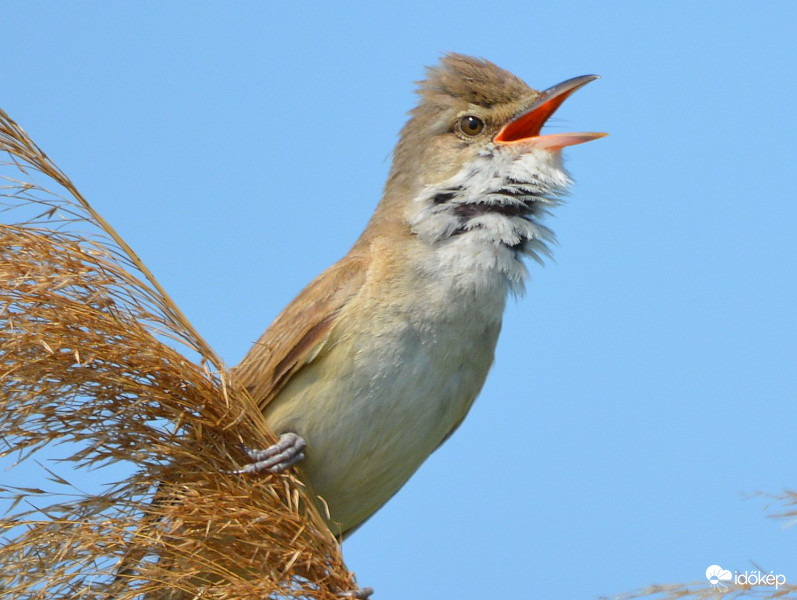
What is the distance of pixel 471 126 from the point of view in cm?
394

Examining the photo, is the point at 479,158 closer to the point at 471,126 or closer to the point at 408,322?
the point at 471,126

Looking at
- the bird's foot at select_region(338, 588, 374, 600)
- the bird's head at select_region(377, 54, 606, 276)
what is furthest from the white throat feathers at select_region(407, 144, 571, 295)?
the bird's foot at select_region(338, 588, 374, 600)

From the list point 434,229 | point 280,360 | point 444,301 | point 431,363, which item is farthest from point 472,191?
point 280,360

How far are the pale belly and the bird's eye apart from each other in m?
0.86

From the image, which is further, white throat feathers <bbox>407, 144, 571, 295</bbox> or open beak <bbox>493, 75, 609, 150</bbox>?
open beak <bbox>493, 75, 609, 150</bbox>

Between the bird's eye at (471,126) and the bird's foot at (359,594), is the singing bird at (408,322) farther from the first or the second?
the bird's foot at (359,594)

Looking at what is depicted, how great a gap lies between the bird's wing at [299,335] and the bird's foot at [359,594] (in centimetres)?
93

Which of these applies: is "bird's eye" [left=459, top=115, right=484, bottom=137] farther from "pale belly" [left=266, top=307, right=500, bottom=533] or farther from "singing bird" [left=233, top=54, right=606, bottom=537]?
"pale belly" [left=266, top=307, right=500, bottom=533]

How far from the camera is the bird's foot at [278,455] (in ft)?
9.26

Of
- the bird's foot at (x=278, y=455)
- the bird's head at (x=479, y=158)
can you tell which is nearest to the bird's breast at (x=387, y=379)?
the bird's foot at (x=278, y=455)

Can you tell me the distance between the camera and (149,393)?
2.60 m

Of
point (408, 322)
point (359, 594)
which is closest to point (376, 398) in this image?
point (408, 322)

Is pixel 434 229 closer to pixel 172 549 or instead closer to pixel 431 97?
pixel 431 97

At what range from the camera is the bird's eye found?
3.92 m
